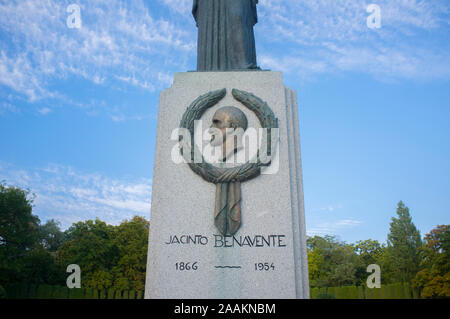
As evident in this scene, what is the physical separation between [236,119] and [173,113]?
1.06 m

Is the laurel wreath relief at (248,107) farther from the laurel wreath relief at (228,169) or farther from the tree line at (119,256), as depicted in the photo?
the tree line at (119,256)

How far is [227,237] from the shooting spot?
15.6ft

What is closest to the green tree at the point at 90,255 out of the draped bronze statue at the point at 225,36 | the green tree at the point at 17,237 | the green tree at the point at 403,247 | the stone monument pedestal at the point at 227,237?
the green tree at the point at 17,237

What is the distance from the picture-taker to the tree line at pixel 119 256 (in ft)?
92.2

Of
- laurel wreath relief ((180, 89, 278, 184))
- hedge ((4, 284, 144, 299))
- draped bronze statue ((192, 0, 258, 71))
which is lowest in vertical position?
hedge ((4, 284, 144, 299))

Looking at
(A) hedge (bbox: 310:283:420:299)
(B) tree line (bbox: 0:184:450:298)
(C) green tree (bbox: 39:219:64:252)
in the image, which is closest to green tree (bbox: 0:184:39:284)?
(B) tree line (bbox: 0:184:450:298)

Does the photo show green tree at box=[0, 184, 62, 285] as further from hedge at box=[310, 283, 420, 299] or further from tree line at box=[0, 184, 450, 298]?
hedge at box=[310, 283, 420, 299]

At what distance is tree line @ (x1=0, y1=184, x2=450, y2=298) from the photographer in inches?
1106

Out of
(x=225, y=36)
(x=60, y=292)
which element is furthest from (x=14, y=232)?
(x=225, y=36)

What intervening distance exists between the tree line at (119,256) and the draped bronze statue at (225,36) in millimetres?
27050

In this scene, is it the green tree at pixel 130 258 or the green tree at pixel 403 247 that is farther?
the green tree at pixel 403 247
